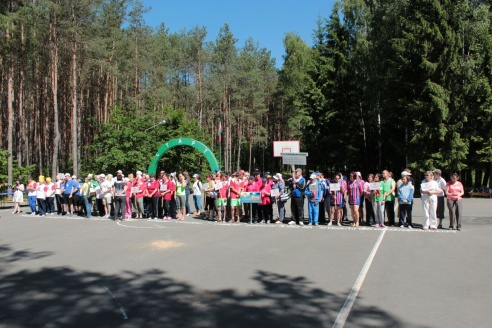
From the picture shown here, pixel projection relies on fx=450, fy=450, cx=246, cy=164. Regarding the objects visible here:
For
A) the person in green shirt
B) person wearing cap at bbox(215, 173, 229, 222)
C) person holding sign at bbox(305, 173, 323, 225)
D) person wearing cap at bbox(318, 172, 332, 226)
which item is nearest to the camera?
the person in green shirt

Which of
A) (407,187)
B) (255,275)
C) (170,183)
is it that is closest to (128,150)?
(170,183)

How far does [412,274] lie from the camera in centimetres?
754

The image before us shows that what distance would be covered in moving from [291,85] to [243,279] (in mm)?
51238

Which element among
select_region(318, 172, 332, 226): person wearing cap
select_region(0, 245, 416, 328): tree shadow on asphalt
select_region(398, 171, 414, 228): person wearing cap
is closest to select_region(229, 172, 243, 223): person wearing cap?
select_region(318, 172, 332, 226): person wearing cap

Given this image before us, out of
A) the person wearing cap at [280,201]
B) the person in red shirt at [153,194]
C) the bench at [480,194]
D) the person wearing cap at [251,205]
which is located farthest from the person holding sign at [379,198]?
the bench at [480,194]

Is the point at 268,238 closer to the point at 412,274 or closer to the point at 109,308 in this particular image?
the point at 412,274

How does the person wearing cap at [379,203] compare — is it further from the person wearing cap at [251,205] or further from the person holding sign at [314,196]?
the person wearing cap at [251,205]

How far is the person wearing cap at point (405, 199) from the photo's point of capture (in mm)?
13969

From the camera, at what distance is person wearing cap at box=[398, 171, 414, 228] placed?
1397cm

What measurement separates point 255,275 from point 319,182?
8200 mm

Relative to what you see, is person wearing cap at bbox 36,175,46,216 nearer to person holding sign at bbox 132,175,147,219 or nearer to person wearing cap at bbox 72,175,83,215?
person wearing cap at bbox 72,175,83,215

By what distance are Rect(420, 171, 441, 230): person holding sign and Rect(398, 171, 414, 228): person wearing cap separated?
43cm

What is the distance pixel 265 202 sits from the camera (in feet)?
53.0

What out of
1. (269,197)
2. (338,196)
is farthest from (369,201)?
(269,197)
